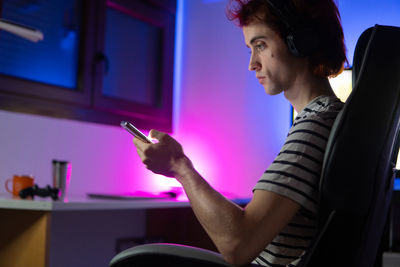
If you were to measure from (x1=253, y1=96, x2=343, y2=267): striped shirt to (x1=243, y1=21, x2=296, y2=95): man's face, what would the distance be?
0.11 m

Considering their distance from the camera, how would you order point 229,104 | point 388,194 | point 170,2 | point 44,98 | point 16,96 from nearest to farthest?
point 388,194
point 16,96
point 44,98
point 229,104
point 170,2

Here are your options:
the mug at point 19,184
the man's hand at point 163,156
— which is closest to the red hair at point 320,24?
Answer: the man's hand at point 163,156

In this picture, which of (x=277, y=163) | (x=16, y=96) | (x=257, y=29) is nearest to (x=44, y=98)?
(x=16, y=96)

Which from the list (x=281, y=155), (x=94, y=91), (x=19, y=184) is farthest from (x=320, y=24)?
(x=94, y=91)

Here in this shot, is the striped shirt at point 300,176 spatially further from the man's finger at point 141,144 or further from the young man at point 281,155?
the man's finger at point 141,144

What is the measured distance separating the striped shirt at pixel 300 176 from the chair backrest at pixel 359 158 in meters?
0.06

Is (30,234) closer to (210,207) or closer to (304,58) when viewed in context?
(210,207)

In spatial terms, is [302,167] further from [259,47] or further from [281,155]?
[259,47]

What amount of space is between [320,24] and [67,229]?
168 centimetres

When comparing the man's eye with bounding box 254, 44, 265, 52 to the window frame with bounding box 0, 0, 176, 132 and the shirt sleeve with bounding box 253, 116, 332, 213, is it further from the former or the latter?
the window frame with bounding box 0, 0, 176, 132

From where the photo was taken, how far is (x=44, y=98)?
2.05m

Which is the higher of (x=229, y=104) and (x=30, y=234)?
(x=229, y=104)

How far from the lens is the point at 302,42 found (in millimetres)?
858

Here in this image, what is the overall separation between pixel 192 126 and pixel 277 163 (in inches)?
78.9
